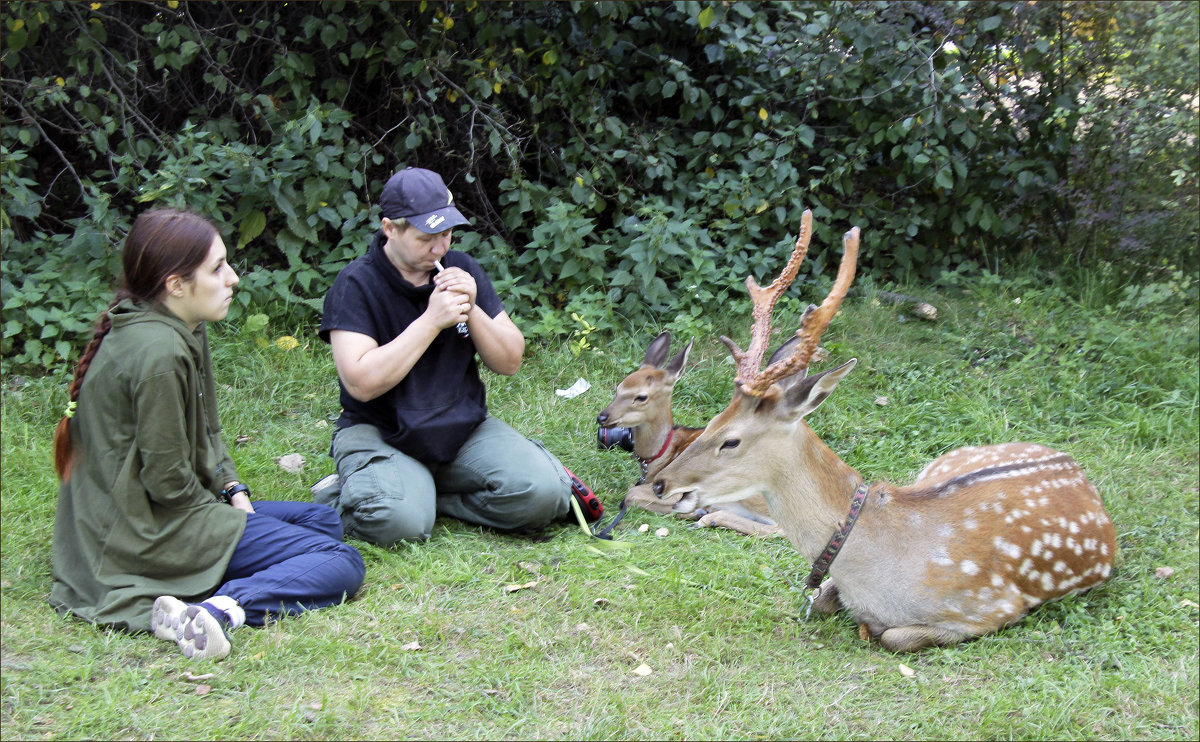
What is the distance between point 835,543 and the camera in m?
3.80

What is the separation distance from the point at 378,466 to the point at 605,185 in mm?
3597

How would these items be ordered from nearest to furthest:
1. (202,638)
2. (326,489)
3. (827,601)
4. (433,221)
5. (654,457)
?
(202,638) < (827,601) < (433,221) < (326,489) < (654,457)

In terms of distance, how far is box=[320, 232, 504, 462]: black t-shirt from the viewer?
4.53 m

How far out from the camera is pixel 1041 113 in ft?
24.8

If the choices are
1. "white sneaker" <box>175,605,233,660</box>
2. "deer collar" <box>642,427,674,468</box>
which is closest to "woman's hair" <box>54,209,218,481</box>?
"white sneaker" <box>175,605,233,660</box>

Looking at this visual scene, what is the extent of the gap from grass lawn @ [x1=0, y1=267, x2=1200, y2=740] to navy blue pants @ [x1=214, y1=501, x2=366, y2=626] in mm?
93

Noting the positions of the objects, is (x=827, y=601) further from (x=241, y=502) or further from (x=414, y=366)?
(x=241, y=502)

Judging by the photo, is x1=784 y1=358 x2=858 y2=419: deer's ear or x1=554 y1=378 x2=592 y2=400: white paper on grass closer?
x1=784 y1=358 x2=858 y2=419: deer's ear

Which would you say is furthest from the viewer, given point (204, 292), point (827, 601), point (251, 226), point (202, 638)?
point (251, 226)

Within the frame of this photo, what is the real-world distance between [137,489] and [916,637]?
8.91ft

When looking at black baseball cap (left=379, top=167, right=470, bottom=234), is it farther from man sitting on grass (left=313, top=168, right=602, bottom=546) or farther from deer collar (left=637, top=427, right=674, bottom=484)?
deer collar (left=637, top=427, right=674, bottom=484)

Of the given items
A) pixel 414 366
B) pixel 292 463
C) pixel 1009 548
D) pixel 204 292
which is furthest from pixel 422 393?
pixel 1009 548

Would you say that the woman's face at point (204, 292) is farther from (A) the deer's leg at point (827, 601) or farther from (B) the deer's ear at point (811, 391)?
(A) the deer's leg at point (827, 601)

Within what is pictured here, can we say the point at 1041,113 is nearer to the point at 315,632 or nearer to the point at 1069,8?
the point at 1069,8
